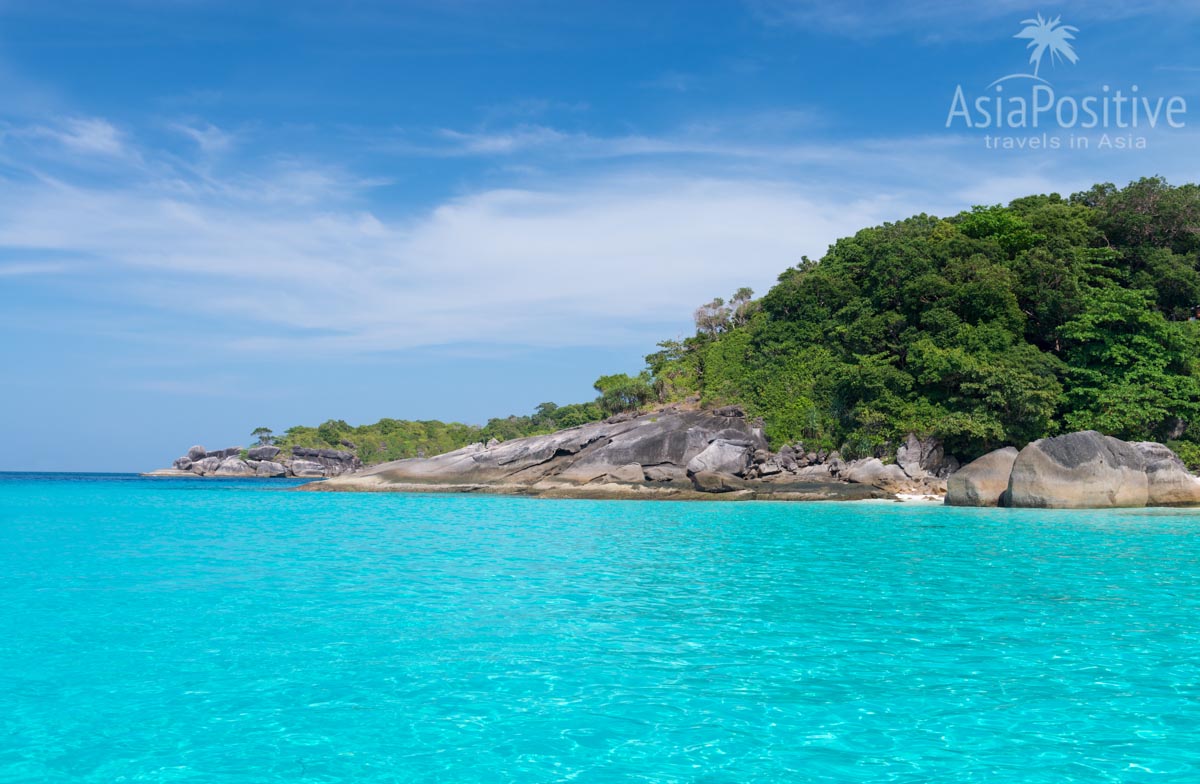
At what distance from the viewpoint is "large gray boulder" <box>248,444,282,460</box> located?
4500 inches

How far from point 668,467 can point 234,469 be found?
8895cm

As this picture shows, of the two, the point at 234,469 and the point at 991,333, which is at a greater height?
the point at 991,333

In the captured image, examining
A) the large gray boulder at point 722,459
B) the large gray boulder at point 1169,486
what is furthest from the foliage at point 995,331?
the large gray boulder at point 1169,486

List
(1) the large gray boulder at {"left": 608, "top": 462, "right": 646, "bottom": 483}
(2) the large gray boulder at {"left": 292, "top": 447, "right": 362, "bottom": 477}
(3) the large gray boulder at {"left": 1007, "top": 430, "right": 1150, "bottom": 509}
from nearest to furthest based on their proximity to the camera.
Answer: (3) the large gray boulder at {"left": 1007, "top": 430, "right": 1150, "bottom": 509} < (1) the large gray boulder at {"left": 608, "top": 462, "right": 646, "bottom": 483} < (2) the large gray boulder at {"left": 292, "top": 447, "right": 362, "bottom": 477}

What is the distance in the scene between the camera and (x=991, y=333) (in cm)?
4034

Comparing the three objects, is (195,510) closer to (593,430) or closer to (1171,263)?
(593,430)

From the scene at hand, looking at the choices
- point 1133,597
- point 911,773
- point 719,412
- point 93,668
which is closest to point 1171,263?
point 719,412

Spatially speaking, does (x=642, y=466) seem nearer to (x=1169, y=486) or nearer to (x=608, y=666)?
(x=1169, y=486)

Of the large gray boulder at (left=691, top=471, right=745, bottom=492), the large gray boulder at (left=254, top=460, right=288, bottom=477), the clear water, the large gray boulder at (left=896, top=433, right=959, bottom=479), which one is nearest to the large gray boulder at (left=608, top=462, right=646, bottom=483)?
the large gray boulder at (left=691, top=471, right=745, bottom=492)

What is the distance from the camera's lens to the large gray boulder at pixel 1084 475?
30297 mm

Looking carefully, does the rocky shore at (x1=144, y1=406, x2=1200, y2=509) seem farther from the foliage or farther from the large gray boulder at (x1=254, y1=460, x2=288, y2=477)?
the large gray boulder at (x1=254, y1=460, x2=288, y2=477)

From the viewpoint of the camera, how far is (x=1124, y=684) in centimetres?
807

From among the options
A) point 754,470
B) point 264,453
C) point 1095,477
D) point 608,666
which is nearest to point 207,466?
point 264,453

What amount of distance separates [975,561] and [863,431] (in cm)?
2739
